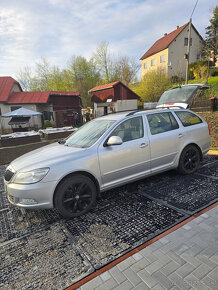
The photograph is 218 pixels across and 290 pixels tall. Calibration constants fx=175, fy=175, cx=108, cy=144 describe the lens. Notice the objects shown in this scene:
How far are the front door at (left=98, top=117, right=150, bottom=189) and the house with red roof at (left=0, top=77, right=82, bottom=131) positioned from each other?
16412mm

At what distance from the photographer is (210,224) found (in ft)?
8.38

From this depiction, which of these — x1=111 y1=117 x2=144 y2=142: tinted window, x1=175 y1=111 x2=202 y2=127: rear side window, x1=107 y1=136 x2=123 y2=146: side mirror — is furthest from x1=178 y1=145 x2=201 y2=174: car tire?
x1=107 y1=136 x2=123 y2=146: side mirror

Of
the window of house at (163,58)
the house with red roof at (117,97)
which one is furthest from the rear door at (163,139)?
the window of house at (163,58)

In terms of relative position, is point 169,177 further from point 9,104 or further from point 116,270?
point 9,104

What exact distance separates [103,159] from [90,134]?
2.44ft

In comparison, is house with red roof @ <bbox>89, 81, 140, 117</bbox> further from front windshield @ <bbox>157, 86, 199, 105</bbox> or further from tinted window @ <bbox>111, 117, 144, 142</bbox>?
tinted window @ <bbox>111, 117, 144, 142</bbox>

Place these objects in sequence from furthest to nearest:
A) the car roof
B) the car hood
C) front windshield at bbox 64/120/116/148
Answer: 1. the car roof
2. front windshield at bbox 64/120/116/148
3. the car hood

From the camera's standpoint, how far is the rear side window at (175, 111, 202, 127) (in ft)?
13.8

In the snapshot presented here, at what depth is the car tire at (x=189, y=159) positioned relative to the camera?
13.6ft

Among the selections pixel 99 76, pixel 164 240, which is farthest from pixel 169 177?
pixel 99 76

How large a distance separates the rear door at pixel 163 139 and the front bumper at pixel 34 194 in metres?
2.10

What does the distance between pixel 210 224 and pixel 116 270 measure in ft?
5.07

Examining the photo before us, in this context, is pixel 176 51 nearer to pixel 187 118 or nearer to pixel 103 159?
pixel 187 118

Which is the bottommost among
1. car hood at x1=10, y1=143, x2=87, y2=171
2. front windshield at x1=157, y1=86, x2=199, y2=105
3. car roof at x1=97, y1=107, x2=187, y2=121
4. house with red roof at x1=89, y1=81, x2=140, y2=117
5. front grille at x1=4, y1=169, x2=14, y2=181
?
front grille at x1=4, y1=169, x2=14, y2=181
